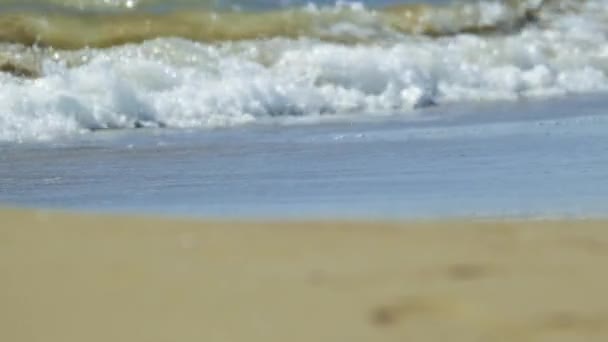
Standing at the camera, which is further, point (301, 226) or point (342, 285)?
point (301, 226)

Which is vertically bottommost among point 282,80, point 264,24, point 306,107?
point 306,107

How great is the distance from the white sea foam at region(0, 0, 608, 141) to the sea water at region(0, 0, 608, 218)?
0.06ft

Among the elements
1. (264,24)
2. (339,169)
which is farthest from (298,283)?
(264,24)

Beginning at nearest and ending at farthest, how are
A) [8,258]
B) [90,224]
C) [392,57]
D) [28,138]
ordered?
[8,258] < [90,224] < [28,138] < [392,57]

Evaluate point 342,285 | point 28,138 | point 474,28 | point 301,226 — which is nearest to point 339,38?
point 474,28

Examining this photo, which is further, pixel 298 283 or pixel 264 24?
pixel 264 24

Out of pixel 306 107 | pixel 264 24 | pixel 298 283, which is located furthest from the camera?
pixel 264 24

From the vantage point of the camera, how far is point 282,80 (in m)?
8.11

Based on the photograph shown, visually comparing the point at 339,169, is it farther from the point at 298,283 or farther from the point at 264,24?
the point at 264,24

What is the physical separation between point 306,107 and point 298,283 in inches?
213

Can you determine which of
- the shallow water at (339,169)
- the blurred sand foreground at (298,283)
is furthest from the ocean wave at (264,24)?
the blurred sand foreground at (298,283)

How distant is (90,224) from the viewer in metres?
3.01

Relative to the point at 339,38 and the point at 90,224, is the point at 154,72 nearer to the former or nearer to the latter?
the point at 339,38

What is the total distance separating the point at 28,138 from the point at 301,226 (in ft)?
12.3
